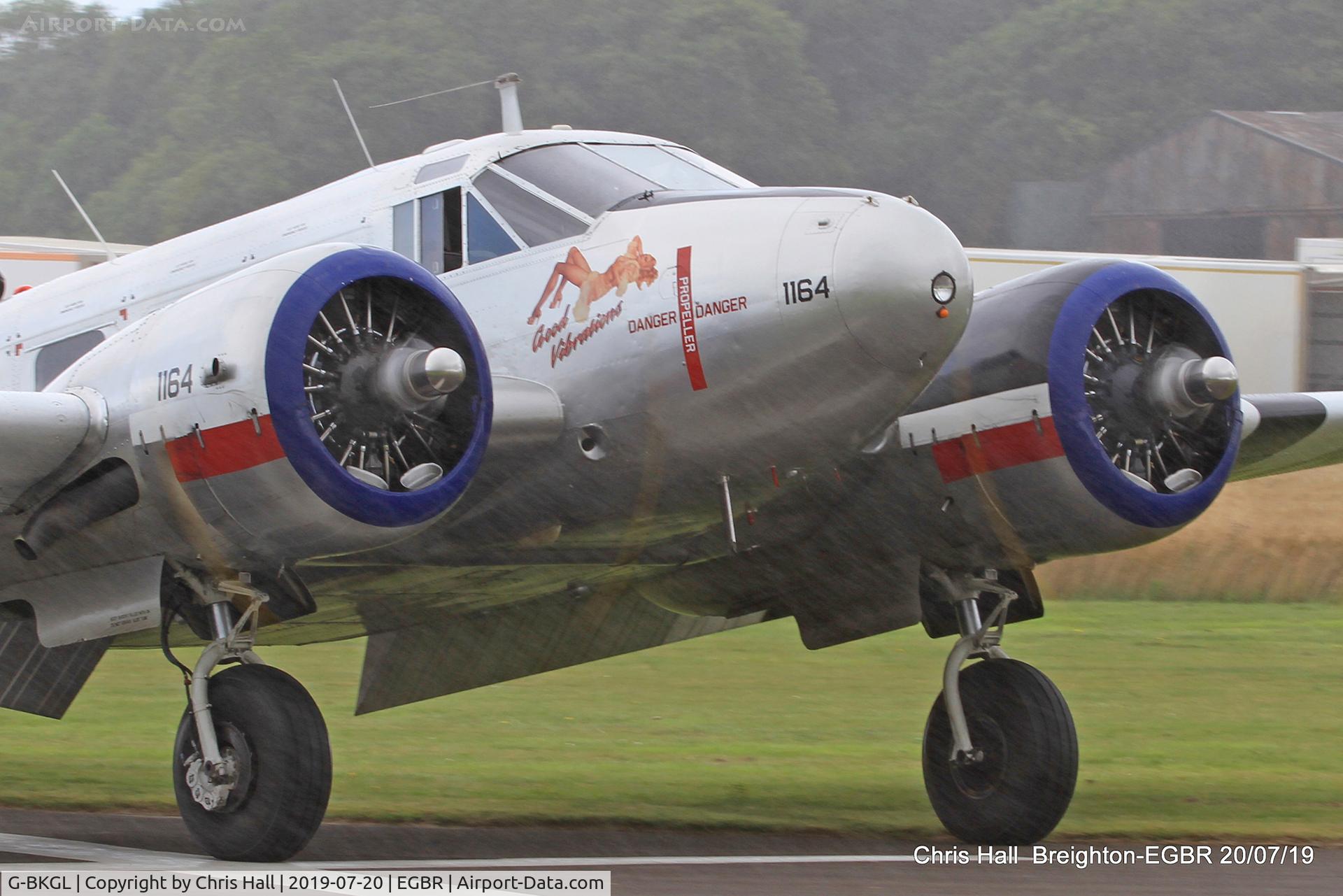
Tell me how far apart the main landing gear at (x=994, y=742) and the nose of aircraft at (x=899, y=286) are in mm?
2347

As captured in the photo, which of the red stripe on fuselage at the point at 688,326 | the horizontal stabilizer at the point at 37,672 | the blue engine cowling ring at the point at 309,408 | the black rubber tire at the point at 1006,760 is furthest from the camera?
the horizontal stabilizer at the point at 37,672

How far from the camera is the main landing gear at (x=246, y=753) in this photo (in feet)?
25.1

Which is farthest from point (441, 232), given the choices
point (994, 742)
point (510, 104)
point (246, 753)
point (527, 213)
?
point (994, 742)

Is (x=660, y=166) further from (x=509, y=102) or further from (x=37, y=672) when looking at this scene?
(x=37, y=672)

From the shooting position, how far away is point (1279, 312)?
1224 inches

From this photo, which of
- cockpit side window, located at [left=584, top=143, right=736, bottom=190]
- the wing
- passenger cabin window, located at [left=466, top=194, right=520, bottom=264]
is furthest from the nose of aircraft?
the wing

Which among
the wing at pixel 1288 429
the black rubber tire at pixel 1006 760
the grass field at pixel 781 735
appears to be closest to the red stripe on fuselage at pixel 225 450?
the grass field at pixel 781 735

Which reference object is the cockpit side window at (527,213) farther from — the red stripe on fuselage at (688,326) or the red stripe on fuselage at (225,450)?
the red stripe on fuselage at (225,450)

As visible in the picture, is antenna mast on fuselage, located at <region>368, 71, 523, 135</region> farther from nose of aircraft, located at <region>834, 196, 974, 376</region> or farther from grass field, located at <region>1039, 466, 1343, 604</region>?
grass field, located at <region>1039, 466, 1343, 604</region>

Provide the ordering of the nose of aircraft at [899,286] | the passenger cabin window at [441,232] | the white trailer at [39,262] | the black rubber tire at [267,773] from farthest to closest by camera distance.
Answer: the white trailer at [39,262] → the passenger cabin window at [441,232] → the black rubber tire at [267,773] → the nose of aircraft at [899,286]

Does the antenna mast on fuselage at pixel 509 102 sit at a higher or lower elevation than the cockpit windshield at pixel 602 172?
higher

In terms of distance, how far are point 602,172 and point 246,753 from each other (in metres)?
3.22

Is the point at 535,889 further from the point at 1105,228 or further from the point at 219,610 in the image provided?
the point at 1105,228

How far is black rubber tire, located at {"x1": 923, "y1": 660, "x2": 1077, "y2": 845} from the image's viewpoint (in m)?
8.91
